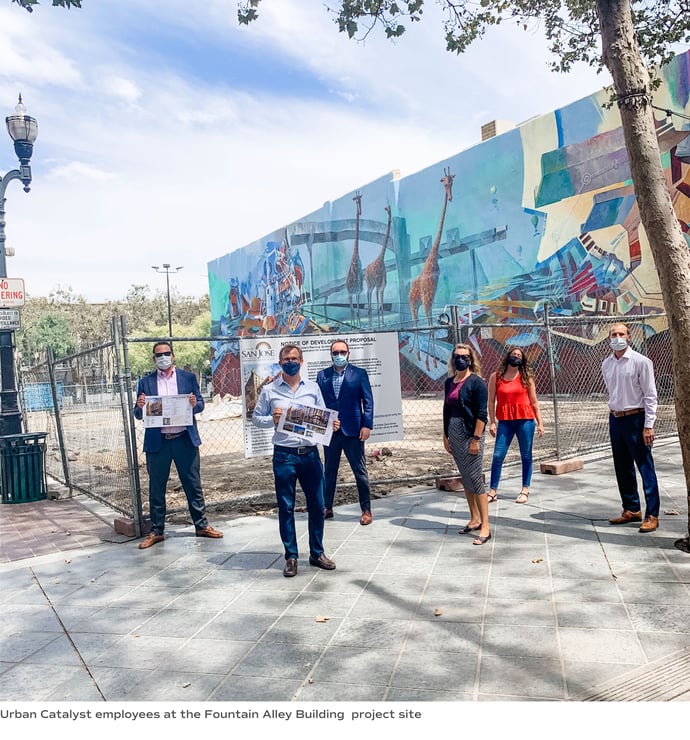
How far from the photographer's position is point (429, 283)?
90.1 ft

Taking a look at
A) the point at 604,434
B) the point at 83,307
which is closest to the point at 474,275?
the point at 604,434

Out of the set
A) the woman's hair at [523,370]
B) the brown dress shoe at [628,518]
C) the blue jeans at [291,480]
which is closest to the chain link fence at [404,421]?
the woman's hair at [523,370]

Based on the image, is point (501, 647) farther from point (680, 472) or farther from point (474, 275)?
point (474, 275)

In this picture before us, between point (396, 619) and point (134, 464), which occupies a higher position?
point (134, 464)

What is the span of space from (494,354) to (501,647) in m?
20.3

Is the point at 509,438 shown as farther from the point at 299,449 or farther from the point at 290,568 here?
the point at 290,568

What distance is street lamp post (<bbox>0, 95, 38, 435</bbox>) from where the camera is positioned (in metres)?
10.3

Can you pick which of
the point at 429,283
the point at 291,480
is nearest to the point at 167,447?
the point at 291,480

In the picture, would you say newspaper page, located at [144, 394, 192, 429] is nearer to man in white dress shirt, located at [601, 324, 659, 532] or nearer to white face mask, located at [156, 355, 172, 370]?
white face mask, located at [156, 355, 172, 370]

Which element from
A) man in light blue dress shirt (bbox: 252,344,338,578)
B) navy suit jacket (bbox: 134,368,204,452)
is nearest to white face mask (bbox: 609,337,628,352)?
man in light blue dress shirt (bbox: 252,344,338,578)

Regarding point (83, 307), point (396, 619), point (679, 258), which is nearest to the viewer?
point (396, 619)

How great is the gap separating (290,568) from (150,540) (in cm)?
179
